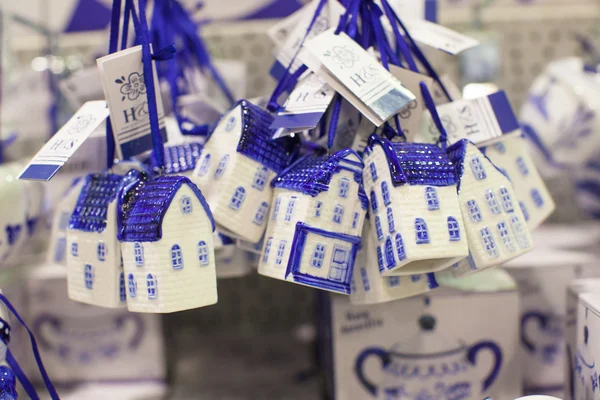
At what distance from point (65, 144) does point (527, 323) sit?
0.70 meters

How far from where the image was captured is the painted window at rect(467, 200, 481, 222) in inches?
23.5

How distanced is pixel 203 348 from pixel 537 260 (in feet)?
2.08

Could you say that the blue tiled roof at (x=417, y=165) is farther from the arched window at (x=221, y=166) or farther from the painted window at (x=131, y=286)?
the painted window at (x=131, y=286)

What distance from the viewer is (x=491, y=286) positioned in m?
0.82

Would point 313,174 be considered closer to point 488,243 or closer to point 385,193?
point 385,193

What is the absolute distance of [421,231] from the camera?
21.7 inches

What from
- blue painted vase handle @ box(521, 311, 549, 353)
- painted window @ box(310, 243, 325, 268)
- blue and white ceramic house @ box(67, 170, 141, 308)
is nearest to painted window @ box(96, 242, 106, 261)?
blue and white ceramic house @ box(67, 170, 141, 308)

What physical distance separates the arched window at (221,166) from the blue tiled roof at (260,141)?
0.06ft

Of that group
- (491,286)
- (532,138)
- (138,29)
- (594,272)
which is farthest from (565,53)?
(138,29)

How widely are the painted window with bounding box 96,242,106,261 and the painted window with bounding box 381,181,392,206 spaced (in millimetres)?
301

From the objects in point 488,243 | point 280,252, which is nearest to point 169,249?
point 280,252

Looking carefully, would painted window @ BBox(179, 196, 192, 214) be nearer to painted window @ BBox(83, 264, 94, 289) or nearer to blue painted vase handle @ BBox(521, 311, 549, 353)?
painted window @ BBox(83, 264, 94, 289)

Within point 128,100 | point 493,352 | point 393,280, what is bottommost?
point 493,352

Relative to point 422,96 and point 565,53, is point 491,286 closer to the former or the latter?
point 422,96
